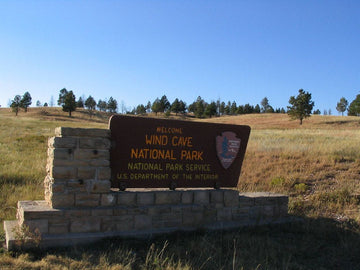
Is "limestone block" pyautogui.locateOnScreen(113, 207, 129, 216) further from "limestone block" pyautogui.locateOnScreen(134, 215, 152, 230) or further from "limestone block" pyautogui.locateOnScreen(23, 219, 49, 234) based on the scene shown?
"limestone block" pyautogui.locateOnScreen(23, 219, 49, 234)

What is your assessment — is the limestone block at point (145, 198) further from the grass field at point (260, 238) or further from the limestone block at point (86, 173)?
the limestone block at point (86, 173)

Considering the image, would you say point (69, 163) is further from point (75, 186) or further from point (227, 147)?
point (227, 147)

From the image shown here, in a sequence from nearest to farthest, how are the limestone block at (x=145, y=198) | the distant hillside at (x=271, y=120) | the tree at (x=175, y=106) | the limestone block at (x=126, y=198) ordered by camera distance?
the limestone block at (x=126, y=198) → the limestone block at (x=145, y=198) → the distant hillside at (x=271, y=120) → the tree at (x=175, y=106)

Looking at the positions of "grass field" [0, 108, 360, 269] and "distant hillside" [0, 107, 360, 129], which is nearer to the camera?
"grass field" [0, 108, 360, 269]

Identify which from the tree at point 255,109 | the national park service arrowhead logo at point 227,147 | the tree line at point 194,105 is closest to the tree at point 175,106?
the tree line at point 194,105

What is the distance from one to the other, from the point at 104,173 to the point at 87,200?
1.86ft

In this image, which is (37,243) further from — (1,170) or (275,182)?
(275,182)

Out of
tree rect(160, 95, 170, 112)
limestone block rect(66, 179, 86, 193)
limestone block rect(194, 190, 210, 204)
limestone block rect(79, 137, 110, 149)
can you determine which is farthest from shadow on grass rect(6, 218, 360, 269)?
tree rect(160, 95, 170, 112)

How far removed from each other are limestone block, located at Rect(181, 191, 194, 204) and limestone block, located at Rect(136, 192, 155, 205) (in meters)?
0.70

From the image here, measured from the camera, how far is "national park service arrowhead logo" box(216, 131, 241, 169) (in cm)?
826

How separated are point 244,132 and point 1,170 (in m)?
8.50

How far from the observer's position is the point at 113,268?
16.5 ft

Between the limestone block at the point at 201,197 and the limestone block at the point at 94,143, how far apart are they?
2.23 meters

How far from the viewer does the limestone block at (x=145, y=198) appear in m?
6.90
